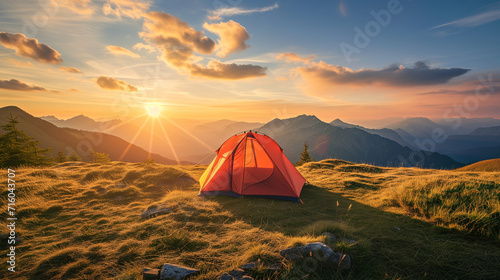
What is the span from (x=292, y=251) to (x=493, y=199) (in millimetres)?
7067

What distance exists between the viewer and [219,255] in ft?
15.7

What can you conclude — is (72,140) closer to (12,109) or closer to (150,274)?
(12,109)

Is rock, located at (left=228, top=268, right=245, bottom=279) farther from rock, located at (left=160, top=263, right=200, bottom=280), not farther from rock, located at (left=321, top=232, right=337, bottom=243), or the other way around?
rock, located at (left=321, top=232, right=337, bottom=243)

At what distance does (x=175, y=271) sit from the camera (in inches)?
156

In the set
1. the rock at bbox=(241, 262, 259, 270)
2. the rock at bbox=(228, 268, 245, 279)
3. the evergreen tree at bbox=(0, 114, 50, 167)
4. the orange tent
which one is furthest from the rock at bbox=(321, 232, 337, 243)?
the evergreen tree at bbox=(0, 114, 50, 167)

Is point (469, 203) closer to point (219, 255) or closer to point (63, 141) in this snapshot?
point (219, 255)

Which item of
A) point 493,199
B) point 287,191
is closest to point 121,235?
point 287,191

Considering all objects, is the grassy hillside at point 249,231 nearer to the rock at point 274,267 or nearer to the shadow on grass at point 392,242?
the shadow on grass at point 392,242

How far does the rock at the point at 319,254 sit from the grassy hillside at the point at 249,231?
184mm

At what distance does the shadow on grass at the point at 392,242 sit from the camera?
4.14 meters

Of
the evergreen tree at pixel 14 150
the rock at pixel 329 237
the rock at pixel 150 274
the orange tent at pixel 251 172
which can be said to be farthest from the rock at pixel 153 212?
the evergreen tree at pixel 14 150

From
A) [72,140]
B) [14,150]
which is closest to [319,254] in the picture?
[14,150]

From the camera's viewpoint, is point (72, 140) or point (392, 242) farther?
point (72, 140)

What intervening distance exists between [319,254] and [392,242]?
8.32 ft
